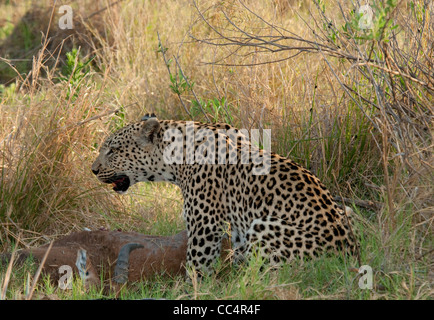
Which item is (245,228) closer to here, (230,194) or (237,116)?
(230,194)

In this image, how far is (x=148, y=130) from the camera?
5742 millimetres

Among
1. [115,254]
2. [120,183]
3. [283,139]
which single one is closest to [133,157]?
[120,183]

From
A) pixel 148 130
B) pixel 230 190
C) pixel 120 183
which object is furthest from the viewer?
pixel 120 183

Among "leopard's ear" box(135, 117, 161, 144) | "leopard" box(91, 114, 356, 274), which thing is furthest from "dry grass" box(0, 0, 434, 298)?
"leopard's ear" box(135, 117, 161, 144)

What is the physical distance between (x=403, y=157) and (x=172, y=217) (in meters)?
2.45

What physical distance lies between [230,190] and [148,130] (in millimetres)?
897

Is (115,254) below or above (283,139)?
below

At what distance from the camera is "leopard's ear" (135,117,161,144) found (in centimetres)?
568

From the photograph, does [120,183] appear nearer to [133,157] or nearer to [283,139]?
[133,157]

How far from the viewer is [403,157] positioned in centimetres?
521

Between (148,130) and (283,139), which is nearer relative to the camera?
(148,130)

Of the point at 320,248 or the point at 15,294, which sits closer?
the point at 15,294

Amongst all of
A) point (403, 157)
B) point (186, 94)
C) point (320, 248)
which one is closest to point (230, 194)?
point (320, 248)
